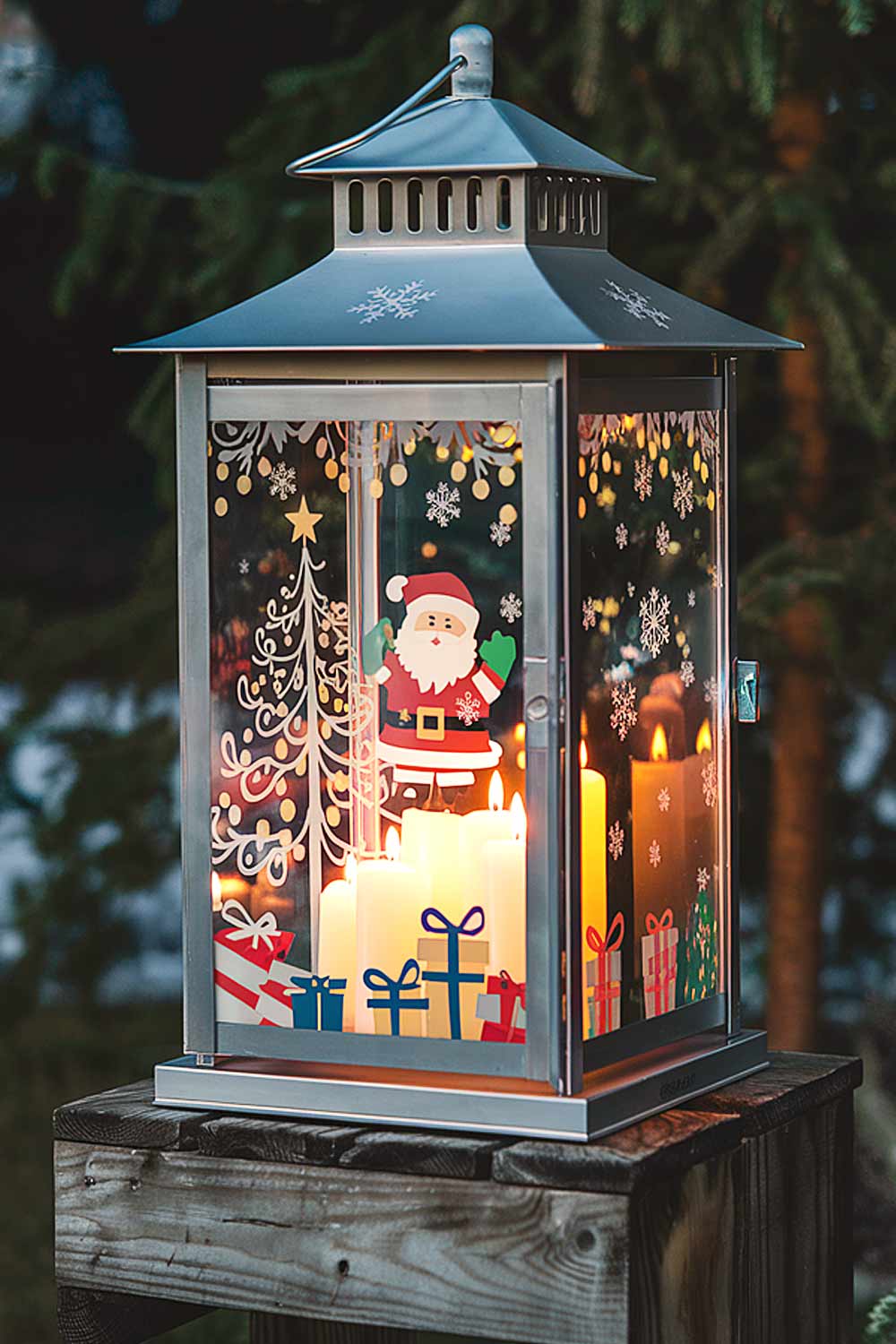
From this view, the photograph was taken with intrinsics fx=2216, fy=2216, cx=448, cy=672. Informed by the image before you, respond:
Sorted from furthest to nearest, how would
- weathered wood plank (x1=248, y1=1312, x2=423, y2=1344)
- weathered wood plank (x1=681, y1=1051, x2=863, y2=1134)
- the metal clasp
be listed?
weathered wood plank (x1=248, y1=1312, x2=423, y2=1344)
the metal clasp
weathered wood plank (x1=681, y1=1051, x2=863, y2=1134)

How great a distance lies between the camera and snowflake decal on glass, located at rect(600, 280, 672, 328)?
164 centimetres

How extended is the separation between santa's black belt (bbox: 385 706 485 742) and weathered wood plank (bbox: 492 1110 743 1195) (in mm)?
298

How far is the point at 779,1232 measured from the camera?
1779mm

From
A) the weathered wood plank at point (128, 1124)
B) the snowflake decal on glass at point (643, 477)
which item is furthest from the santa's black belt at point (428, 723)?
the weathered wood plank at point (128, 1124)

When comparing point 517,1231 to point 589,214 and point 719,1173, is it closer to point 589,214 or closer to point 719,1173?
point 719,1173

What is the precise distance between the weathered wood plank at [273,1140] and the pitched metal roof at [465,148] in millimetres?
708

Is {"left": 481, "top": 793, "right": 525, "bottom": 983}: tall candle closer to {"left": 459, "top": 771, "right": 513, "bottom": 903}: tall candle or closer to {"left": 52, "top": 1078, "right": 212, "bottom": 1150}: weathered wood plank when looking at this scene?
{"left": 459, "top": 771, "right": 513, "bottom": 903}: tall candle

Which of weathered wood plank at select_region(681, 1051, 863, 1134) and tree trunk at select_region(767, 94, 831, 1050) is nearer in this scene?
weathered wood plank at select_region(681, 1051, 863, 1134)

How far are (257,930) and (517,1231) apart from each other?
0.31 meters

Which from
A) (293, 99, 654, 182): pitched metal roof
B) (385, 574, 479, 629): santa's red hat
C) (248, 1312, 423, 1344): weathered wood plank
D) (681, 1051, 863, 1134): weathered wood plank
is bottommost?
(248, 1312, 423, 1344): weathered wood plank

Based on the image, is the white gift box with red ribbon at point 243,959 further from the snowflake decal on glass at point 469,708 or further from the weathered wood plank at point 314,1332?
the weathered wood plank at point 314,1332

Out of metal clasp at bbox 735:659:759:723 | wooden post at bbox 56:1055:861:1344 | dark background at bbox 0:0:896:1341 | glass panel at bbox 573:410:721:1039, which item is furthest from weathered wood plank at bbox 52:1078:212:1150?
dark background at bbox 0:0:896:1341

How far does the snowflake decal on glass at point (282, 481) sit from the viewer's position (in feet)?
5.47

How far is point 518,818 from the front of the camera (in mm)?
1616
